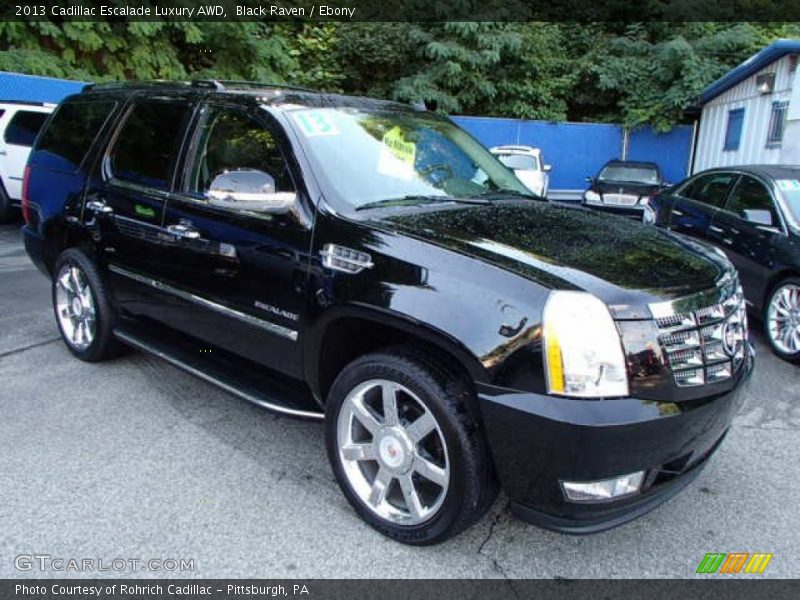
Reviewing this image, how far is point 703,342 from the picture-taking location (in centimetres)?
249

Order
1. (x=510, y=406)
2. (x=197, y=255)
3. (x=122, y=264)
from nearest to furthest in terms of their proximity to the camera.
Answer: (x=510, y=406)
(x=197, y=255)
(x=122, y=264)

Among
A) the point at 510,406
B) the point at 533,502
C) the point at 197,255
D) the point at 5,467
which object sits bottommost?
the point at 5,467

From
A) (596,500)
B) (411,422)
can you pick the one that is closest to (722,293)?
(596,500)

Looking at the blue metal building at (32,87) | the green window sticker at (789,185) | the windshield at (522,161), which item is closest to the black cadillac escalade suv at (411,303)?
the green window sticker at (789,185)

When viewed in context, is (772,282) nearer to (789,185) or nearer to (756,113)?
(789,185)

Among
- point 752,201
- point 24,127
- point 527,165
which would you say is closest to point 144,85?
point 752,201

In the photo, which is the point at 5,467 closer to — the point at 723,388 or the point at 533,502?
the point at 533,502

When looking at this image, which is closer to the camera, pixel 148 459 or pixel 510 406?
pixel 510 406

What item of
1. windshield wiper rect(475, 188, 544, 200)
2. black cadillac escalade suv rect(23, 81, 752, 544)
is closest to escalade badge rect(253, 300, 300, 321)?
black cadillac escalade suv rect(23, 81, 752, 544)

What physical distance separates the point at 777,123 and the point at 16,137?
566 inches

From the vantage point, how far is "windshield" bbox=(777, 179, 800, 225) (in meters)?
5.66

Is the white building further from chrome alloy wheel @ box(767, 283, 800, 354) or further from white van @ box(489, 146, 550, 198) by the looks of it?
chrome alloy wheel @ box(767, 283, 800, 354)

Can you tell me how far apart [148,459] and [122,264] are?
1342mm

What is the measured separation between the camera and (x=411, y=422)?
2725mm
